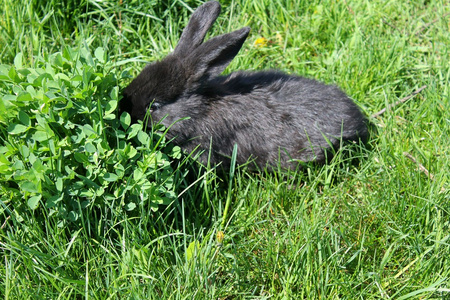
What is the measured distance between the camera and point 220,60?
149 inches

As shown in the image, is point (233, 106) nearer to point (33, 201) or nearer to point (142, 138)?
point (142, 138)

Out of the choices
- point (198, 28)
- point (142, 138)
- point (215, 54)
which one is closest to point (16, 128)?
point (142, 138)

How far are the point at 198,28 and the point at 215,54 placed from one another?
1.00 feet

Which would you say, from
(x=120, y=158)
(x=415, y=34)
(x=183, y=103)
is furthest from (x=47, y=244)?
(x=415, y=34)

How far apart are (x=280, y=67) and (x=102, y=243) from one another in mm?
2341

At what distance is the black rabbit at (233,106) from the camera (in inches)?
146

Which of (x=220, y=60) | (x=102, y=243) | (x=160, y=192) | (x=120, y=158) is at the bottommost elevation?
(x=102, y=243)

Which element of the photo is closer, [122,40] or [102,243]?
[102,243]

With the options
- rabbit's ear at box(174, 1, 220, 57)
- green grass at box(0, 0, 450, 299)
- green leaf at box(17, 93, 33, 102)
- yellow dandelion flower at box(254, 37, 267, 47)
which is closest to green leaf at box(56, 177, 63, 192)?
green grass at box(0, 0, 450, 299)

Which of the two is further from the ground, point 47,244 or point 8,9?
point 8,9

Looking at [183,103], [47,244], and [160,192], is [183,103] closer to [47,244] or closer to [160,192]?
[160,192]

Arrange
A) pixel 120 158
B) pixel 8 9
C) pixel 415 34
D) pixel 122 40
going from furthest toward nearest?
pixel 415 34 < pixel 122 40 < pixel 8 9 < pixel 120 158

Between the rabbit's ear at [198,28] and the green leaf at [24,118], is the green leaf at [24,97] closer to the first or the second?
the green leaf at [24,118]

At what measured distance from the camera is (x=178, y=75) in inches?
148
